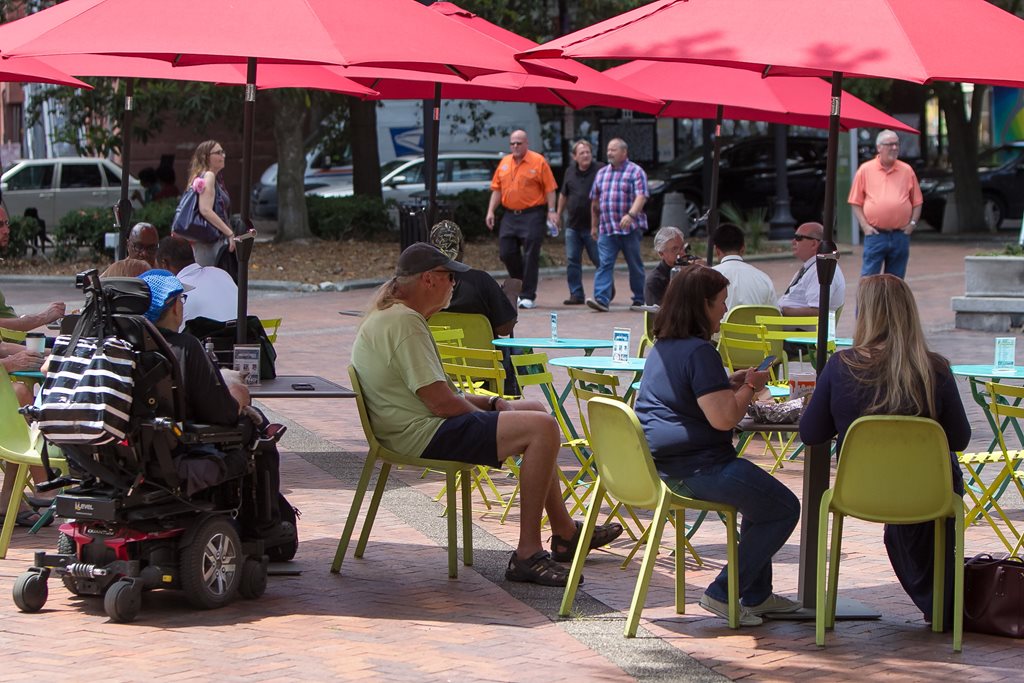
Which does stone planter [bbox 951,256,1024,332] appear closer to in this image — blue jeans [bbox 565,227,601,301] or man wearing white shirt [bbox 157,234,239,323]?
blue jeans [bbox 565,227,601,301]

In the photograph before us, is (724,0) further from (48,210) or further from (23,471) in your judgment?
(48,210)

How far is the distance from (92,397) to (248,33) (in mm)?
2002

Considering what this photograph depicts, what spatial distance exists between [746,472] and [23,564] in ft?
10.3

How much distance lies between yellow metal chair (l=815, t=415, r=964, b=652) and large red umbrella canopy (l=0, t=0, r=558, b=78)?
106 inches

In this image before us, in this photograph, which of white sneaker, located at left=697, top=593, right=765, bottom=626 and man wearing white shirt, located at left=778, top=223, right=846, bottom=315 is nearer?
white sneaker, located at left=697, top=593, right=765, bottom=626

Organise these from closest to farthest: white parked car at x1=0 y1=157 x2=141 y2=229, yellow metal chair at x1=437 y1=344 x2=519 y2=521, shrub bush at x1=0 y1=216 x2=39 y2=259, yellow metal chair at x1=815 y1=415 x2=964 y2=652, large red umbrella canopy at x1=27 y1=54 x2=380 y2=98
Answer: yellow metal chair at x1=815 y1=415 x2=964 y2=652 → yellow metal chair at x1=437 y1=344 x2=519 y2=521 → large red umbrella canopy at x1=27 y1=54 x2=380 y2=98 → shrub bush at x1=0 y1=216 x2=39 y2=259 → white parked car at x1=0 y1=157 x2=141 y2=229

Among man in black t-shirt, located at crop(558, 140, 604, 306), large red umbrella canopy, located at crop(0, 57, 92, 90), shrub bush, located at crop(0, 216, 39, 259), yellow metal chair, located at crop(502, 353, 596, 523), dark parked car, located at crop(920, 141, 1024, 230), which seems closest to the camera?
yellow metal chair, located at crop(502, 353, 596, 523)

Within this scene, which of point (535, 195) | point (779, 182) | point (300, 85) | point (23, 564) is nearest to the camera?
point (23, 564)

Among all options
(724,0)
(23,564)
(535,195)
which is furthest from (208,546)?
(535,195)

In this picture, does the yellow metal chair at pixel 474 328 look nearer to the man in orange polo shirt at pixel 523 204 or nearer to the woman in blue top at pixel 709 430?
the woman in blue top at pixel 709 430

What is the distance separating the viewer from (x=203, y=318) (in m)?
8.17

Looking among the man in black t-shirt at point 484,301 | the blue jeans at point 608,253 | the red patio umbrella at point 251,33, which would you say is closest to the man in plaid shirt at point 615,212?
the blue jeans at point 608,253

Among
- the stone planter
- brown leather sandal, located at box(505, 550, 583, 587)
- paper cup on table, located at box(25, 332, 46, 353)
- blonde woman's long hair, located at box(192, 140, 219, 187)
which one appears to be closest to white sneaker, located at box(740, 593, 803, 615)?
brown leather sandal, located at box(505, 550, 583, 587)

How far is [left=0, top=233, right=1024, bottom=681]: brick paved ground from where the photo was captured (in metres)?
5.34
